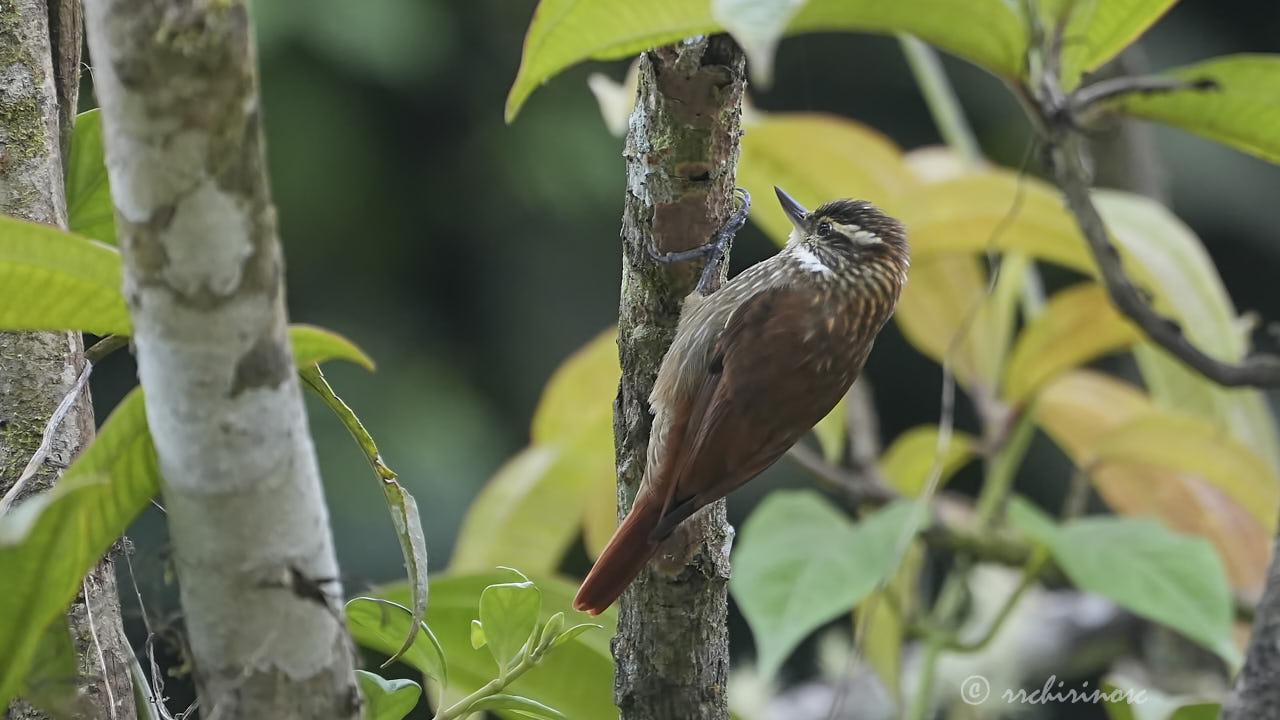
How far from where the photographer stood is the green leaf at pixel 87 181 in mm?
1019

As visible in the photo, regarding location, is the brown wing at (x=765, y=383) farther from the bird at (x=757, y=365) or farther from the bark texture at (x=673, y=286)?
the bark texture at (x=673, y=286)

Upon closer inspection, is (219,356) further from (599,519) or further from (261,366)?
(599,519)

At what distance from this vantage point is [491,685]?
0.84 metres

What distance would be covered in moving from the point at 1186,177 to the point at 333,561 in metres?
4.77

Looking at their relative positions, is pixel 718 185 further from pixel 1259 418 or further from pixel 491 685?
pixel 1259 418

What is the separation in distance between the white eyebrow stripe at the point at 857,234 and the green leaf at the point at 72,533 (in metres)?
1.22

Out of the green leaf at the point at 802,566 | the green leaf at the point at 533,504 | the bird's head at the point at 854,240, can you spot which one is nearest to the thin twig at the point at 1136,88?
the bird's head at the point at 854,240

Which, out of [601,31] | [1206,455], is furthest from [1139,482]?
[601,31]

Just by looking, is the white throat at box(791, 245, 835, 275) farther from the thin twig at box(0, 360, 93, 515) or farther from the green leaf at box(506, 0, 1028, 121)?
the thin twig at box(0, 360, 93, 515)

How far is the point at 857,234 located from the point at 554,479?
0.62 meters

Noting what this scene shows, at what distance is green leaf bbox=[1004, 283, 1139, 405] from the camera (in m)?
1.96

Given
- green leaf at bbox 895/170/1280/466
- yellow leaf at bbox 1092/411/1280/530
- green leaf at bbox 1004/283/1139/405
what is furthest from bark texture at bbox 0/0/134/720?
yellow leaf at bbox 1092/411/1280/530

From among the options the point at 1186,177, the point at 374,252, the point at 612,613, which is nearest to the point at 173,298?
the point at 612,613

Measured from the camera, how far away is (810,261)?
172 cm
